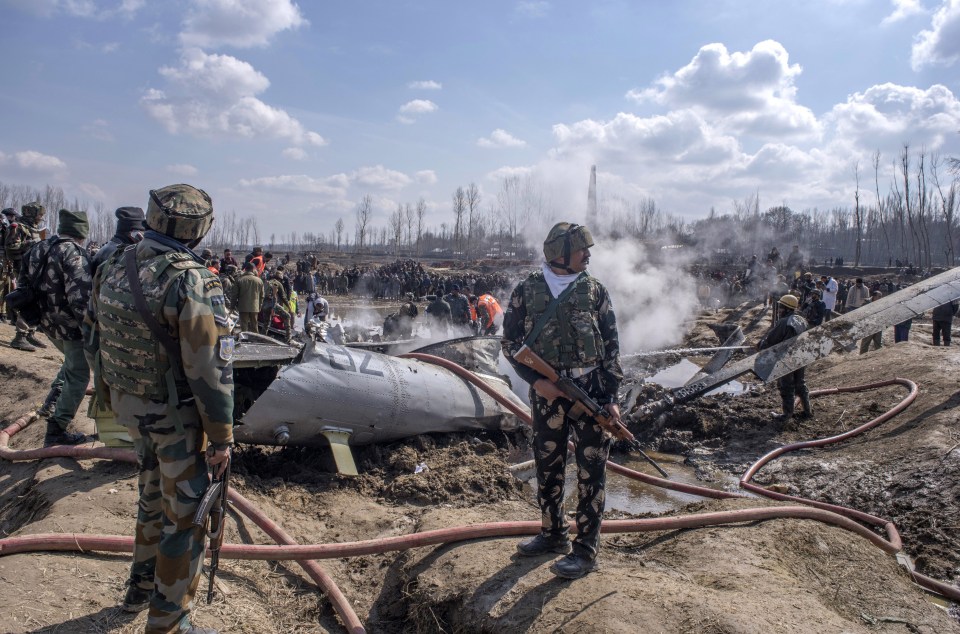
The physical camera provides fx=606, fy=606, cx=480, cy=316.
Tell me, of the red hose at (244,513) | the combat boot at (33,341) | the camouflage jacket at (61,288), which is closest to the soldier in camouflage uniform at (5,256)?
the combat boot at (33,341)

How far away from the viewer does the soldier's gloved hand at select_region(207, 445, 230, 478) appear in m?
2.52

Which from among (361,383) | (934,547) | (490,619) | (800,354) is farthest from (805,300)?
(490,619)

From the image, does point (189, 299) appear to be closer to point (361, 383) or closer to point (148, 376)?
point (148, 376)

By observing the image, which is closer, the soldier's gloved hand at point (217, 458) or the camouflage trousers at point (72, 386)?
the soldier's gloved hand at point (217, 458)

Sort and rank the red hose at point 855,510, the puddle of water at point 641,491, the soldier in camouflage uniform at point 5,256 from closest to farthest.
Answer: the red hose at point 855,510 < the puddle of water at point 641,491 < the soldier in camouflage uniform at point 5,256

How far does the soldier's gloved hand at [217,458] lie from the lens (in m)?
2.52

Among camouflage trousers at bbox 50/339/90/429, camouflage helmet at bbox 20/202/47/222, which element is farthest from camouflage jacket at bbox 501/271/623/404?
camouflage helmet at bbox 20/202/47/222

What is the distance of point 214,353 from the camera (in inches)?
96.8

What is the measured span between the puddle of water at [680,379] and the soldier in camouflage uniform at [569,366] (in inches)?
290

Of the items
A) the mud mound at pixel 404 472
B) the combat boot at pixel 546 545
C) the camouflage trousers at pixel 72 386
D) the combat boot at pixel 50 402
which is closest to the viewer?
the combat boot at pixel 546 545

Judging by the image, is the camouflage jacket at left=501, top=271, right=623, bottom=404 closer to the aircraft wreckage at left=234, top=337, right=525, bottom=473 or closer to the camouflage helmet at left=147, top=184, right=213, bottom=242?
the camouflage helmet at left=147, top=184, right=213, bottom=242

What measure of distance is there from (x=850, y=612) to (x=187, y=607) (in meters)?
3.25

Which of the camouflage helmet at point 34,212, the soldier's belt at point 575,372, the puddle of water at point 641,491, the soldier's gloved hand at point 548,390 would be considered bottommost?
the puddle of water at point 641,491

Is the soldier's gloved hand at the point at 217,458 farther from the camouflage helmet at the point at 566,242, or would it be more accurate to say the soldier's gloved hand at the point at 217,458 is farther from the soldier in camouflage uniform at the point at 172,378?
the camouflage helmet at the point at 566,242
